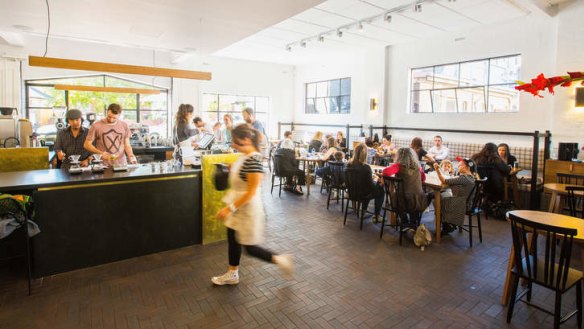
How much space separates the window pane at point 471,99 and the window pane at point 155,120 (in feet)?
28.7

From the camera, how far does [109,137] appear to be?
14.3 feet

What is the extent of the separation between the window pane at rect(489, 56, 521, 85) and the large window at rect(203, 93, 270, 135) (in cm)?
772

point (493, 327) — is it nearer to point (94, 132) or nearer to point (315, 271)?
point (315, 271)

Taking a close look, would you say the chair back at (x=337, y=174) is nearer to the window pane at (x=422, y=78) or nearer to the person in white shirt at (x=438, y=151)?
the person in white shirt at (x=438, y=151)

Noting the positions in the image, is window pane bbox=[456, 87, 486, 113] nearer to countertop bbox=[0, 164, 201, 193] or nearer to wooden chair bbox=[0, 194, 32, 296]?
countertop bbox=[0, 164, 201, 193]

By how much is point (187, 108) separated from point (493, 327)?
519 centimetres

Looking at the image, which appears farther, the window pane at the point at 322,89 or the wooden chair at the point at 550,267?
the window pane at the point at 322,89

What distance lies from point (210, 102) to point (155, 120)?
6.38 ft

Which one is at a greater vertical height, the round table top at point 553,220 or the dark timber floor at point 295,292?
the round table top at point 553,220

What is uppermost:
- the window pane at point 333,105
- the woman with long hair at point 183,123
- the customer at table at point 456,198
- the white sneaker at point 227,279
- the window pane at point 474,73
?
the window pane at point 474,73

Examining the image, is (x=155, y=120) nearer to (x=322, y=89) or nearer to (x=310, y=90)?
(x=310, y=90)

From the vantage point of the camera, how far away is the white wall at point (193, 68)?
9157 mm

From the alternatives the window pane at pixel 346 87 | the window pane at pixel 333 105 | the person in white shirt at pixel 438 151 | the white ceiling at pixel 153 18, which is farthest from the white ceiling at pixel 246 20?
the person in white shirt at pixel 438 151

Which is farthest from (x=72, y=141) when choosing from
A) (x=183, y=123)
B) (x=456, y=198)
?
(x=456, y=198)
